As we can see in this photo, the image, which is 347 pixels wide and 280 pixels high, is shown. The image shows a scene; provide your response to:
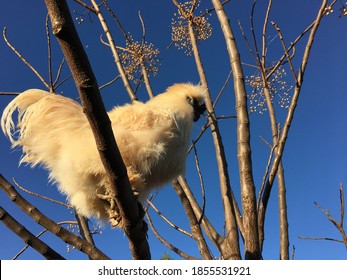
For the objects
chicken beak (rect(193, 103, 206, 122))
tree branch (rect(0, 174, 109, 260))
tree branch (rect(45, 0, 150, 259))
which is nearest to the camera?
tree branch (rect(45, 0, 150, 259))

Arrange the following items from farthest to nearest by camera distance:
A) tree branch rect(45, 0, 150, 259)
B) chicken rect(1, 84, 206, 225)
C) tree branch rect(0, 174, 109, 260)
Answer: chicken rect(1, 84, 206, 225), tree branch rect(0, 174, 109, 260), tree branch rect(45, 0, 150, 259)

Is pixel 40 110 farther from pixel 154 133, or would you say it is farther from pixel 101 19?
pixel 101 19

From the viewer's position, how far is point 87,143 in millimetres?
2111

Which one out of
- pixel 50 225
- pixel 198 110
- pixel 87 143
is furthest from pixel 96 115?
pixel 198 110

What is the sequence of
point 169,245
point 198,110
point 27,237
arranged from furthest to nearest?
point 198,110
point 169,245
point 27,237

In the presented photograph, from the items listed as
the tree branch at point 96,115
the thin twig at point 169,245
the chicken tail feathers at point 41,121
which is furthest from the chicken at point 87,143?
the tree branch at point 96,115

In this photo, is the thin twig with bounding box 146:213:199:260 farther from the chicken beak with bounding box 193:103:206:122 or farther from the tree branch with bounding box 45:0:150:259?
the chicken beak with bounding box 193:103:206:122

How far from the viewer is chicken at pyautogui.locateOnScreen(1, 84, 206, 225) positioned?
2.15 meters

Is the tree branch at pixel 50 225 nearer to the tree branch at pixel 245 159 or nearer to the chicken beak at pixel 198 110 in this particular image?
the tree branch at pixel 245 159

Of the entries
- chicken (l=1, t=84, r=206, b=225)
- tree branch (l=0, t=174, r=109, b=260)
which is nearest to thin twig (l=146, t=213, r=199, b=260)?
chicken (l=1, t=84, r=206, b=225)

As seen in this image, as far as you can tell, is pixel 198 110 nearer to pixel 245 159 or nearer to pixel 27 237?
pixel 245 159
